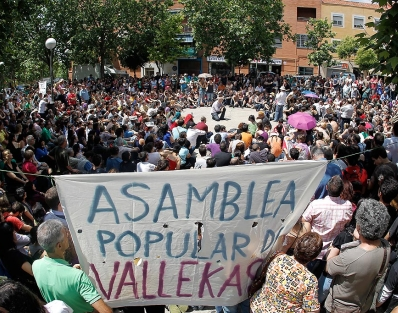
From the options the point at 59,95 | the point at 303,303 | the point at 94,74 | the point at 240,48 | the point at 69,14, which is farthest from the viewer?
the point at 94,74

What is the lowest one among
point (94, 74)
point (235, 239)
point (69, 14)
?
point (235, 239)

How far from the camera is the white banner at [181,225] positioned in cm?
369

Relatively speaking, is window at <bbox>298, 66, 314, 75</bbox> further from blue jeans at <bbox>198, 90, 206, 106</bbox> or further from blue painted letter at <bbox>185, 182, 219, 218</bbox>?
blue painted letter at <bbox>185, 182, 219, 218</bbox>

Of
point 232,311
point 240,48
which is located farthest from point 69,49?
point 232,311

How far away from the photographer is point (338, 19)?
45406 millimetres

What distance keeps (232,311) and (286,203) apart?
1.24 meters

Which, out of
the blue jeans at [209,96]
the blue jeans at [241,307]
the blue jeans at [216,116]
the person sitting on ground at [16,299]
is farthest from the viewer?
the blue jeans at [209,96]

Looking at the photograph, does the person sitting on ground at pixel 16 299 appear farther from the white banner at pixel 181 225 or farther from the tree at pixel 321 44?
the tree at pixel 321 44

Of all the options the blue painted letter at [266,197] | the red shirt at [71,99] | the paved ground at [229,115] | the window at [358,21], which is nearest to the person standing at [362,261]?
the blue painted letter at [266,197]

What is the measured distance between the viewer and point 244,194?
3777 millimetres

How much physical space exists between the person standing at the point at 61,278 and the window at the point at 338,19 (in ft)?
152

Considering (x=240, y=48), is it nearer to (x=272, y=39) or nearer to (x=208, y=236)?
(x=272, y=39)

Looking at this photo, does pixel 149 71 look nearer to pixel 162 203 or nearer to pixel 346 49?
pixel 346 49

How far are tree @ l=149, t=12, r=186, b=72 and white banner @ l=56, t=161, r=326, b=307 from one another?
3493cm
